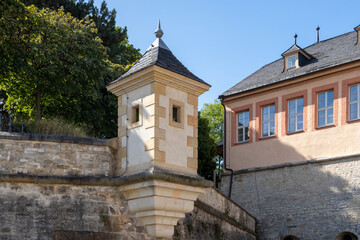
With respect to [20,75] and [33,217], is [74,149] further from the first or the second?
[20,75]

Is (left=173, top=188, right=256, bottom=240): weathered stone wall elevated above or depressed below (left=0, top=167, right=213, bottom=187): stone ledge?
below

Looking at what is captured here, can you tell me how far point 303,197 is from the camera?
2048 cm

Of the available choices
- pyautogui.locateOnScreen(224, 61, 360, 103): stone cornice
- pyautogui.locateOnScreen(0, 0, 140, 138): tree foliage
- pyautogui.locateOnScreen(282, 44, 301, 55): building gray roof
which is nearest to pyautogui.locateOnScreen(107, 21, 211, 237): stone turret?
pyautogui.locateOnScreen(0, 0, 140, 138): tree foliage

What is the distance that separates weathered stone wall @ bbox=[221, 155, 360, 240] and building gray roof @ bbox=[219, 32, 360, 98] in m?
3.30

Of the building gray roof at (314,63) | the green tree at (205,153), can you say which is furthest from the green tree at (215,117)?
the building gray roof at (314,63)

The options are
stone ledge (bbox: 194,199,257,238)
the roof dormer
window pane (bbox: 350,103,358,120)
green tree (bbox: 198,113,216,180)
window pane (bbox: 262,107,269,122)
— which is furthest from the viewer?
green tree (bbox: 198,113,216,180)

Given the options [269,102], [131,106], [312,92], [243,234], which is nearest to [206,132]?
[269,102]

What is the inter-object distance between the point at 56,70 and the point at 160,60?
30.5 ft

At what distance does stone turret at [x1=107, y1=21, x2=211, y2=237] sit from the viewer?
11094mm

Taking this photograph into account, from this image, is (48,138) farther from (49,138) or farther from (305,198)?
(305,198)

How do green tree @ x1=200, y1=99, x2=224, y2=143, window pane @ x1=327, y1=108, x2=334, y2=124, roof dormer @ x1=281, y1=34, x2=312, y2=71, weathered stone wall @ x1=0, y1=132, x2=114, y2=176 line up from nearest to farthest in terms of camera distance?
weathered stone wall @ x1=0, y1=132, x2=114, y2=176, window pane @ x1=327, y1=108, x2=334, y2=124, roof dormer @ x1=281, y1=34, x2=312, y2=71, green tree @ x1=200, y1=99, x2=224, y2=143

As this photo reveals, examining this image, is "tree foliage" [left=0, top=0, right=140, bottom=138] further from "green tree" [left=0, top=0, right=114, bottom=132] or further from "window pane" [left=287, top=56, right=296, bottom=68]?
"window pane" [left=287, top=56, right=296, bottom=68]

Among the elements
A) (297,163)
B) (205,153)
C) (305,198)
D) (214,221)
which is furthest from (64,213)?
(205,153)

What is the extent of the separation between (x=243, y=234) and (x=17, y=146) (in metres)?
9.17
